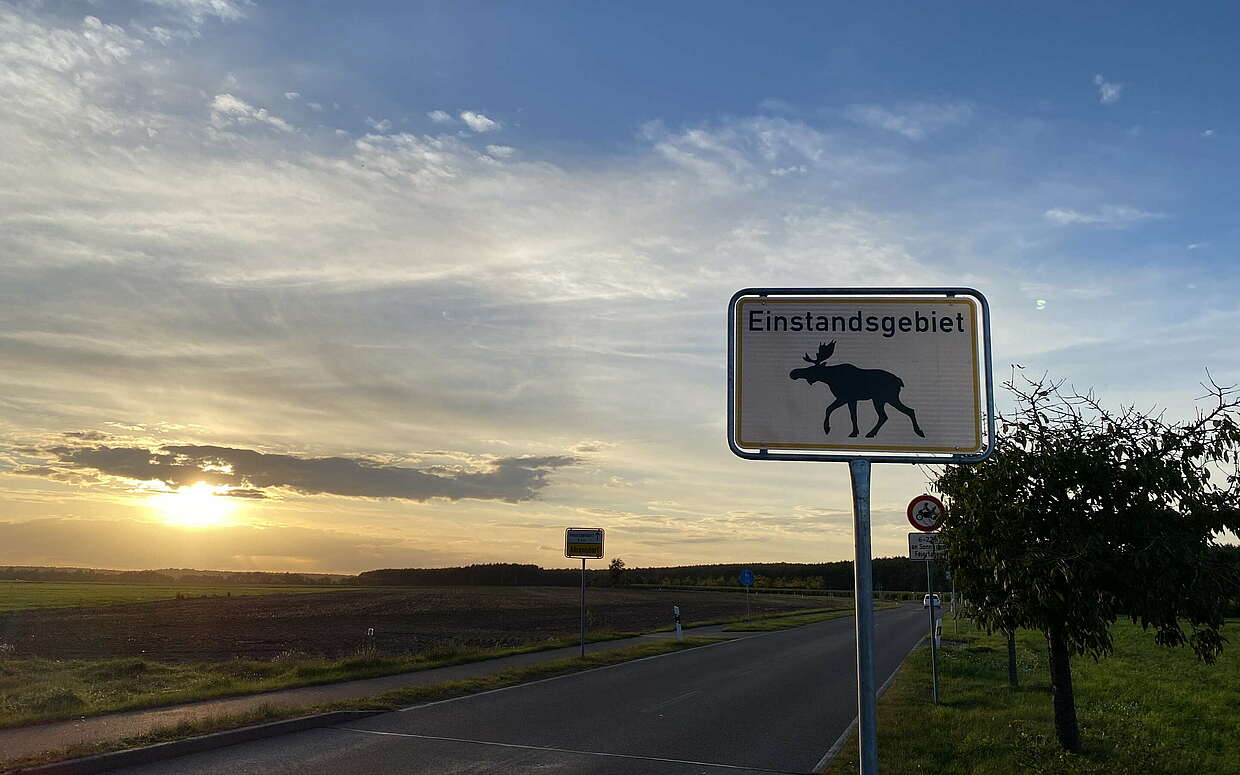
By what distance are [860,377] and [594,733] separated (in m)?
10.1

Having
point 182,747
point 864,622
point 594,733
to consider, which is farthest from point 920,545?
point 864,622

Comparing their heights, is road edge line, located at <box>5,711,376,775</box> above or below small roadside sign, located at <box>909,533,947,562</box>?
below

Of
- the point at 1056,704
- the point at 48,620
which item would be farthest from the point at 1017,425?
the point at 48,620

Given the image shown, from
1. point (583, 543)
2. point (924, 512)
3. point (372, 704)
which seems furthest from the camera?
point (583, 543)

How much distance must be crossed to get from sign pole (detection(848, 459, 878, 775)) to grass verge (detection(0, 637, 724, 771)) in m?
9.36

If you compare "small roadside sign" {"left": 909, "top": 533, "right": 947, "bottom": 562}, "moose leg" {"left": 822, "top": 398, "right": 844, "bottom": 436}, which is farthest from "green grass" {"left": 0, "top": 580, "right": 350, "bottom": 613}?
"moose leg" {"left": 822, "top": 398, "right": 844, "bottom": 436}

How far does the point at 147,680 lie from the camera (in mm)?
17469

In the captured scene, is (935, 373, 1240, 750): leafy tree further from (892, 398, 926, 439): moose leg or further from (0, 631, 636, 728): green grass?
(0, 631, 636, 728): green grass

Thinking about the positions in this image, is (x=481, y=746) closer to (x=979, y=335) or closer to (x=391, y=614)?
(x=979, y=335)

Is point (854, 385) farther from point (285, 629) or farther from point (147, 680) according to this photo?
point (285, 629)

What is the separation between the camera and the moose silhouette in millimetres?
3359

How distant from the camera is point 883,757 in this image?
10.3 meters

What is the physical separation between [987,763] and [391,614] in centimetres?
4564

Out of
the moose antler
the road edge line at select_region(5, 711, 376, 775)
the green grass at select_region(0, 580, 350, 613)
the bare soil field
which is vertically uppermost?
the moose antler
